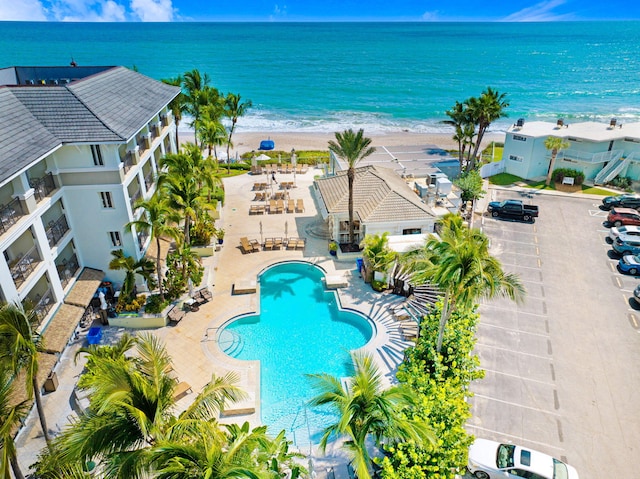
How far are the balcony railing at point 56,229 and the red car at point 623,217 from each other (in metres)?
39.1

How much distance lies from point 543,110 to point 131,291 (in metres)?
98.4

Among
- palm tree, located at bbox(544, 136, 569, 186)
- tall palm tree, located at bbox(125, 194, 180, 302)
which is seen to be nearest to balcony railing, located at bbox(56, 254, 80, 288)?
tall palm tree, located at bbox(125, 194, 180, 302)

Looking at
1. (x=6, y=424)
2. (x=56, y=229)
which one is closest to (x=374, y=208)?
(x=56, y=229)

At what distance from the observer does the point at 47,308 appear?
2156 centimetres

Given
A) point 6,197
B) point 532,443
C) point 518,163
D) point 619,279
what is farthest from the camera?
point 518,163

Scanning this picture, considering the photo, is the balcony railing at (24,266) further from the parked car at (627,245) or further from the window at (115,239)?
the parked car at (627,245)

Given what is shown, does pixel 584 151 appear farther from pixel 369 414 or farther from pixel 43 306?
pixel 43 306

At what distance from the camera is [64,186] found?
2366cm

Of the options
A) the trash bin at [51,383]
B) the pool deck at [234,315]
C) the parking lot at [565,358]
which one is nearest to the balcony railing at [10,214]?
the trash bin at [51,383]

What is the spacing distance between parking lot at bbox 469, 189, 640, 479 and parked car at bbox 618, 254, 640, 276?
513 mm

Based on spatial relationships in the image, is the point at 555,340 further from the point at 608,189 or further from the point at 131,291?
the point at 608,189

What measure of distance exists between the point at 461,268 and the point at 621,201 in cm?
3038

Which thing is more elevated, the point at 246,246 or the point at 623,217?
the point at 623,217

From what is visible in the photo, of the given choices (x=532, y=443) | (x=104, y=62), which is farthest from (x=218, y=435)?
(x=104, y=62)
